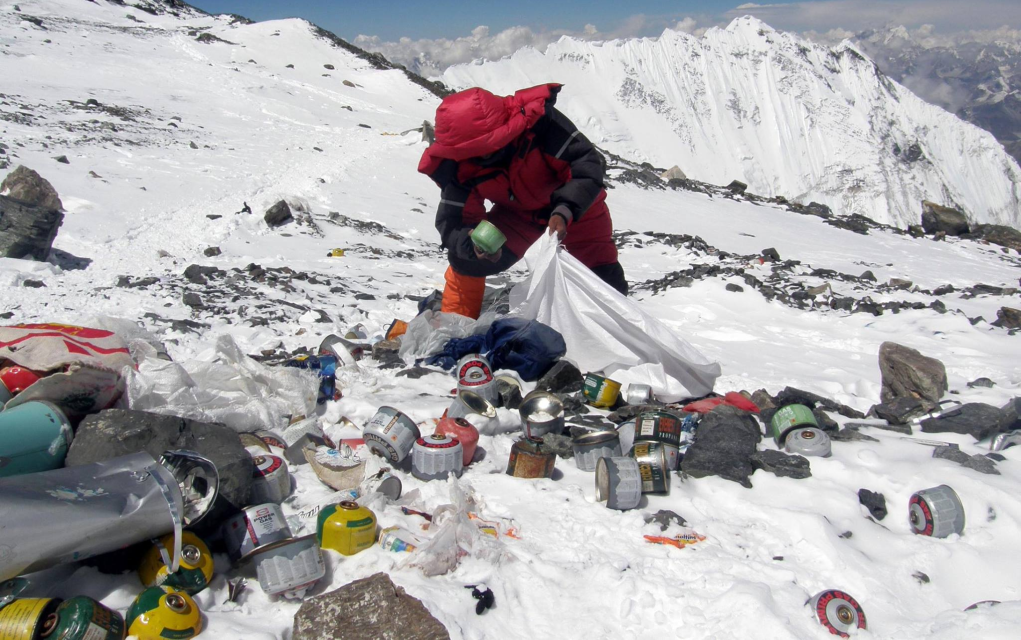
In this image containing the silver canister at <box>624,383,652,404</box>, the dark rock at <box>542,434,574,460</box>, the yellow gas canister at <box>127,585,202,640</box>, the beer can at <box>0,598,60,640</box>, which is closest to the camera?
the beer can at <box>0,598,60,640</box>

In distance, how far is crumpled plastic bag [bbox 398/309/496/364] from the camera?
437 cm

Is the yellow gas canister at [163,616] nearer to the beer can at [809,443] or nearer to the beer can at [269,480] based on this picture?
the beer can at [269,480]

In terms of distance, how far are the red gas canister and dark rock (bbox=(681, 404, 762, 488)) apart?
935 mm

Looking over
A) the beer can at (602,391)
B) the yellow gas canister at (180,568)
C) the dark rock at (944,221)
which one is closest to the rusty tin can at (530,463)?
the beer can at (602,391)

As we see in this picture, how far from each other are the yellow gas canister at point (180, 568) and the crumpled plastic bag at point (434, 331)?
2.29 meters

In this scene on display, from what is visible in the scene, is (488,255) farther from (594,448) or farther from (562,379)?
(594,448)

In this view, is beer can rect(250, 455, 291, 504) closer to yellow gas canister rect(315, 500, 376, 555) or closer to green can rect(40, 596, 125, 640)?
yellow gas canister rect(315, 500, 376, 555)

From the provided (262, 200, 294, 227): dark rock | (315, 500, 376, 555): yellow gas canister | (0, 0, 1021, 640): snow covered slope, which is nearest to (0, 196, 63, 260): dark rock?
(0, 0, 1021, 640): snow covered slope

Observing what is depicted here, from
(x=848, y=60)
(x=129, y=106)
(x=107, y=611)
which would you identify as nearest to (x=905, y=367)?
(x=107, y=611)

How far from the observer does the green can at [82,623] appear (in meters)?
1.67

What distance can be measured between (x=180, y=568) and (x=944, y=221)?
16.2 meters

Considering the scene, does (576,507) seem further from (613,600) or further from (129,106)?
(129,106)

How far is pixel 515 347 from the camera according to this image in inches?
164

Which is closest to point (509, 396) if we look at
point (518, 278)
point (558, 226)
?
point (558, 226)
